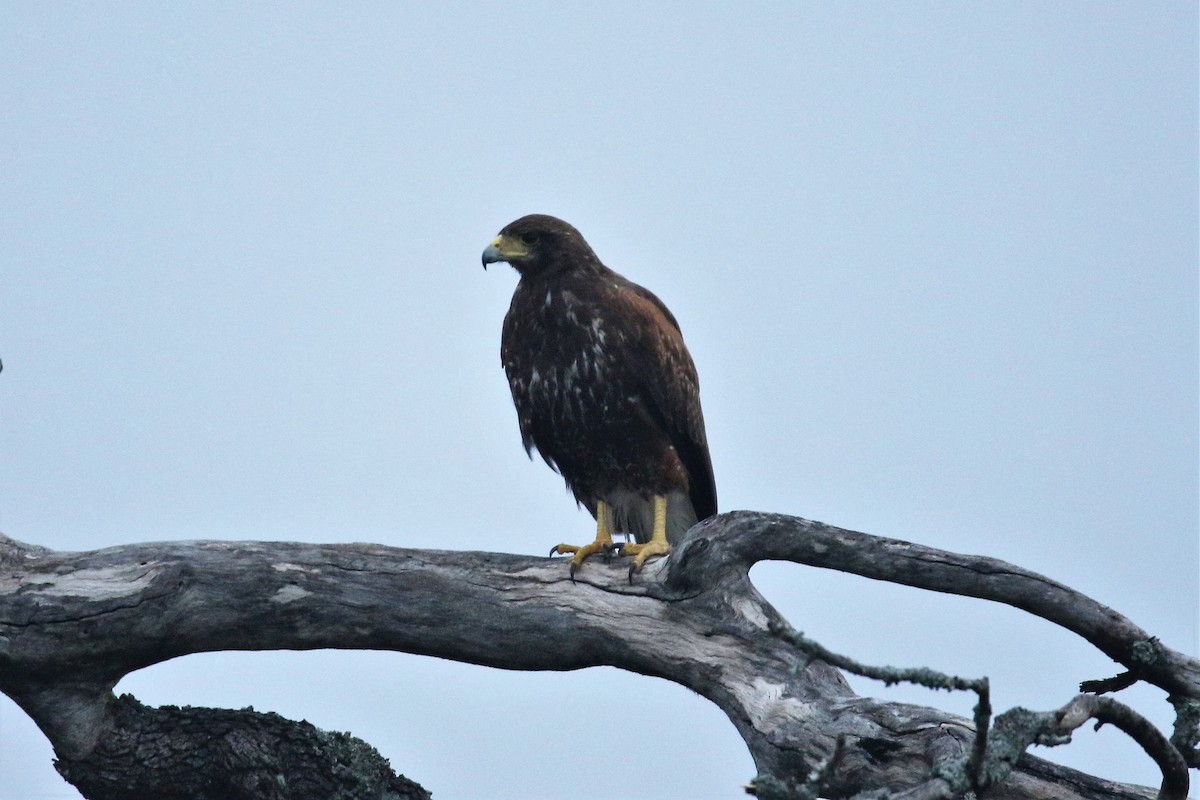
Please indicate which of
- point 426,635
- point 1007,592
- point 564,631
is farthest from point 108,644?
point 1007,592

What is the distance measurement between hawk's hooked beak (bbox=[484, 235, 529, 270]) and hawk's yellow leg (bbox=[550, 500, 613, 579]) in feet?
4.98

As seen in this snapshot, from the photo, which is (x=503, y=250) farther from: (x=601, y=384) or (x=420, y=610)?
(x=420, y=610)

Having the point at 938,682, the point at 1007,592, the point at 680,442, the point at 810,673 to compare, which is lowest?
the point at 938,682

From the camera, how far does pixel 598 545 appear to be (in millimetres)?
6219

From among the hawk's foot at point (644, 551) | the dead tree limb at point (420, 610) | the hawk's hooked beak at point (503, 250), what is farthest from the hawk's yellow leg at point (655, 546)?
the hawk's hooked beak at point (503, 250)

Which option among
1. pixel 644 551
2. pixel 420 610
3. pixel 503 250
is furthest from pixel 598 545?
pixel 503 250

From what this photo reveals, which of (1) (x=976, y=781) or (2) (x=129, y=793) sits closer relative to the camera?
(1) (x=976, y=781)

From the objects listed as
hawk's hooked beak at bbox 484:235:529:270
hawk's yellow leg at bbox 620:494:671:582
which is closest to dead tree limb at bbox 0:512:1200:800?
hawk's yellow leg at bbox 620:494:671:582

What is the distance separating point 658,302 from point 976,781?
4.28 meters

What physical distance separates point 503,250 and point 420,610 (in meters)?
2.74

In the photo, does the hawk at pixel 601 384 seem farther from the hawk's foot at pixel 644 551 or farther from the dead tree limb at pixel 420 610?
the dead tree limb at pixel 420 610

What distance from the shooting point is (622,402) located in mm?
7059

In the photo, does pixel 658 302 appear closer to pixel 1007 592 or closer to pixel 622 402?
pixel 622 402

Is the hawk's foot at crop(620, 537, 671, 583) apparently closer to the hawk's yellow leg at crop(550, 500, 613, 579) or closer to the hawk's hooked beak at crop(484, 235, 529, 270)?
the hawk's yellow leg at crop(550, 500, 613, 579)
